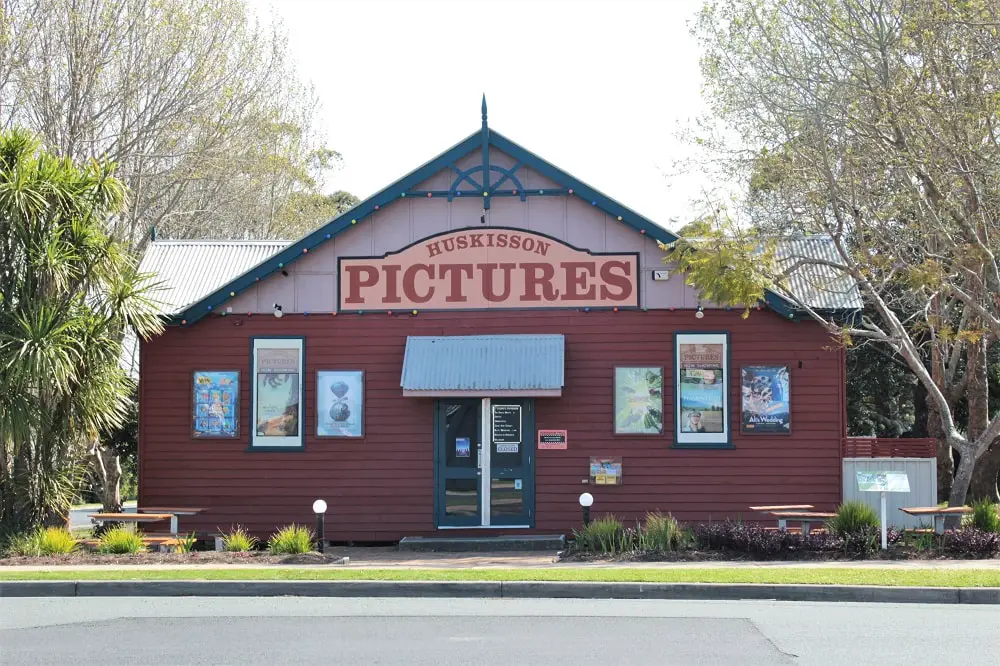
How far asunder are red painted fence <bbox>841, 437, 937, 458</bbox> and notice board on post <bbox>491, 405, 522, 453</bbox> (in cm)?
529

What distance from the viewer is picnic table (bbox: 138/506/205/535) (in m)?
18.9

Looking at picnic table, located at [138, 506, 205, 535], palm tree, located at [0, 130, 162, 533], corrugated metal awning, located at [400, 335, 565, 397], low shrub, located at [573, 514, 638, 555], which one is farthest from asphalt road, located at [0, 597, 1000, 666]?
corrugated metal awning, located at [400, 335, 565, 397]

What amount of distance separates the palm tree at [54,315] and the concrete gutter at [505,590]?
4440mm

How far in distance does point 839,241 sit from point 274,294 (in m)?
9.46

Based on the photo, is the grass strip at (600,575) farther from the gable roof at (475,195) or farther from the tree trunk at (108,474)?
the tree trunk at (108,474)

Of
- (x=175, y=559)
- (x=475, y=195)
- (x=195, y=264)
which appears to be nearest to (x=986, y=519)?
(x=475, y=195)

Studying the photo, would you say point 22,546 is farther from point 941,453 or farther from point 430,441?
point 941,453

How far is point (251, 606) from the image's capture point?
40.6 ft

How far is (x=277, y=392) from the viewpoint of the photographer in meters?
20.3

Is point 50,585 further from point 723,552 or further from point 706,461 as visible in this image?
point 706,461

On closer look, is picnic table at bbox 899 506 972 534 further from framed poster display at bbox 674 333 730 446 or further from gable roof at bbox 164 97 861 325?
gable roof at bbox 164 97 861 325

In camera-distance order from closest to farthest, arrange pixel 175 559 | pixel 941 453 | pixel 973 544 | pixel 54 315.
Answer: pixel 973 544 → pixel 175 559 → pixel 54 315 → pixel 941 453

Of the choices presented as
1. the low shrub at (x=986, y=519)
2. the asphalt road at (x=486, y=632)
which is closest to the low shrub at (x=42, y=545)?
the asphalt road at (x=486, y=632)

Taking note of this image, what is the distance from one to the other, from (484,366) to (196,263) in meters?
6.87
